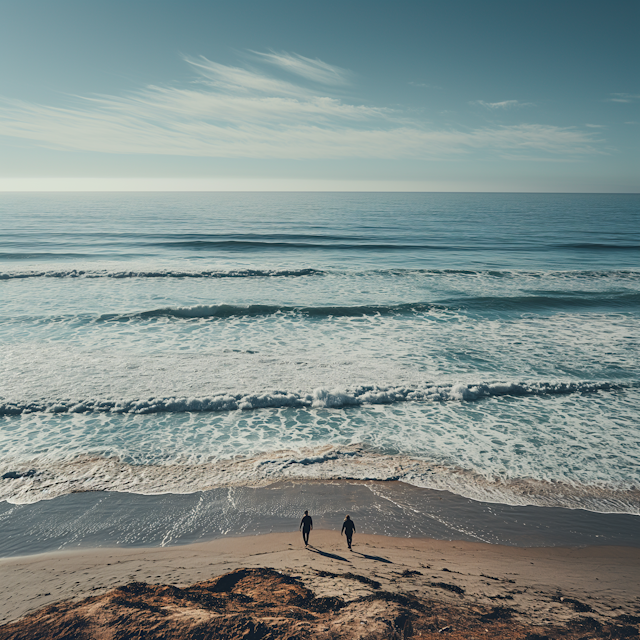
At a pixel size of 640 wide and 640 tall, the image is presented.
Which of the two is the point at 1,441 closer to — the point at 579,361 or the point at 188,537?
the point at 188,537

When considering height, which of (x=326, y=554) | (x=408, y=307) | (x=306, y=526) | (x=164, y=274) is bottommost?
(x=326, y=554)

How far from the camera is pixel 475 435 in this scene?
1268 cm

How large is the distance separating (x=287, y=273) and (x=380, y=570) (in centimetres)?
2786

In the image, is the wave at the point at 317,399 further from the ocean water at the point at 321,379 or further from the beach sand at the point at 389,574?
the beach sand at the point at 389,574

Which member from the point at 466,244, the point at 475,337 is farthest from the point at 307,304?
the point at 466,244

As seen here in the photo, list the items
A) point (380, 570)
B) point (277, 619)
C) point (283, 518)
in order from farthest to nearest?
point (283, 518) → point (380, 570) → point (277, 619)

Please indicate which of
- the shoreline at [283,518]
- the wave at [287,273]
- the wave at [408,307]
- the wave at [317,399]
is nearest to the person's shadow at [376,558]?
the shoreline at [283,518]

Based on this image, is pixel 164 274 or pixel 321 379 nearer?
pixel 321 379

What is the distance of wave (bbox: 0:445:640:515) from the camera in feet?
32.4

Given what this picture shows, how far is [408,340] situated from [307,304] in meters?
7.90

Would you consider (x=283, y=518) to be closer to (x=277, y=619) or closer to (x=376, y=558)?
(x=376, y=558)

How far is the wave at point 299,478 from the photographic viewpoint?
987 centimetres

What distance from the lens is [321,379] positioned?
15906mm

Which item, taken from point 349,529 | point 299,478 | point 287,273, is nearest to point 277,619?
point 349,529
